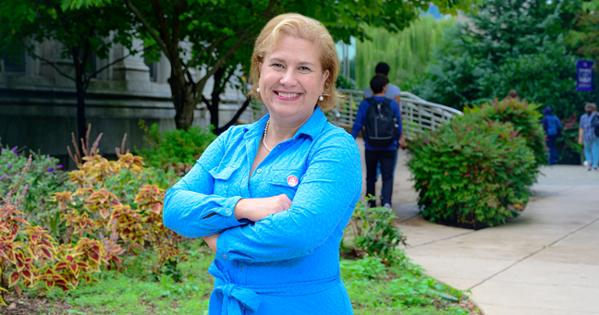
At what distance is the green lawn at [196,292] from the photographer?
5789 millimetres

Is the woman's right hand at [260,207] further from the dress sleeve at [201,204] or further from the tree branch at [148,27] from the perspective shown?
the tree branch at [148,27]

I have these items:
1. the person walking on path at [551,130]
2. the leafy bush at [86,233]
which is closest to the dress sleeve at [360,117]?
the leafy bush at [86,233]

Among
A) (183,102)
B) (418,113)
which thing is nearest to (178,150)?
(183,102)

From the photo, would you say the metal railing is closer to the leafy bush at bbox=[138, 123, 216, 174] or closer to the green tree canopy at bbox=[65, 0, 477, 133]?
the green tree canopy at bbox=[65, 0, 477, 133]

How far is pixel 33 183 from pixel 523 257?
4.77m

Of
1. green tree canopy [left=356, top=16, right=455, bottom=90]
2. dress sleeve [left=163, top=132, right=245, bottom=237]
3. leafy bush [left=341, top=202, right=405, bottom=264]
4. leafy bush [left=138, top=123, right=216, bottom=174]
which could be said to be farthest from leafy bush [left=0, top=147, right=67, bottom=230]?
green tree canopy [left=356, top=16, right=455, bottom=90]

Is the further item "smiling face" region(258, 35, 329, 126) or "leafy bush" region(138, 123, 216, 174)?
"leafy bush" region(138, 123, 216, 174)

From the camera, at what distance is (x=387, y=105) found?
38.5 ft

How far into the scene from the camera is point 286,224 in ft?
8.46

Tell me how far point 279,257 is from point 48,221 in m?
4.80

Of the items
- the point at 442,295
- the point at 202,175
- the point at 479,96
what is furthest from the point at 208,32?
the point at 479,96

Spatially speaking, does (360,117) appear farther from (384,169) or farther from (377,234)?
(377,234)

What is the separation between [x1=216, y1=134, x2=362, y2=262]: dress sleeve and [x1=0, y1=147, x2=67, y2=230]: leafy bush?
445 centimetres

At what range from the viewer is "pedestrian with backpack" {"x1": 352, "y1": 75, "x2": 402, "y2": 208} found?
11.6 metres
